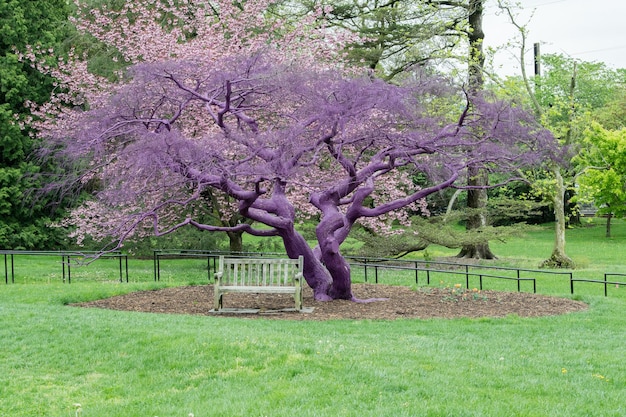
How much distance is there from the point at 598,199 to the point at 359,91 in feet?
76.0

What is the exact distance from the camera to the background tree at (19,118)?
84.2 ft

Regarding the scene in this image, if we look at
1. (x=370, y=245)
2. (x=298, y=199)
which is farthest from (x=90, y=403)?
(x=370, y=245)

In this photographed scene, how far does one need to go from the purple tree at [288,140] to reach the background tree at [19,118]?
1369 cm

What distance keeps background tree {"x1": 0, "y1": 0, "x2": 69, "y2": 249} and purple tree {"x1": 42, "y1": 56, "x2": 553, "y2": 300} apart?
44.9 ft

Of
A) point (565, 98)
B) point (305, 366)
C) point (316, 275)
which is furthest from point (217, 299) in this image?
point (565, 98)

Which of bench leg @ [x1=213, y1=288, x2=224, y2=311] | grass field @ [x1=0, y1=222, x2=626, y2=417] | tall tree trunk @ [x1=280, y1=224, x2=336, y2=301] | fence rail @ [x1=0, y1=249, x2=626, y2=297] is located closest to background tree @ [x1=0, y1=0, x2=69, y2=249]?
fence rail @ [x1=0, y1=249, x2=626, y2=297]

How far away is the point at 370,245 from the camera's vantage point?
2131 centimetres

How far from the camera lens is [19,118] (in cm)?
2650

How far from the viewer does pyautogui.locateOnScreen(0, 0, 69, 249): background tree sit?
25.7 metres

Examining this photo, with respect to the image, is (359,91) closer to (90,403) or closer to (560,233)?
(90,403)

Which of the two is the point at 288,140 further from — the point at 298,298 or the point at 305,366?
the point at 305,366

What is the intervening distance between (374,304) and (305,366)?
19.3 ft

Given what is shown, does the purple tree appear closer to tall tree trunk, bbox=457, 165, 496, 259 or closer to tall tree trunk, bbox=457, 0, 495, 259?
tall tree trunk, bbox=457, 0, 495, 259

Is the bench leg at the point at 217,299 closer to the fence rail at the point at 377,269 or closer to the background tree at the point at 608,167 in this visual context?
the fence rail at the point at 377,269
